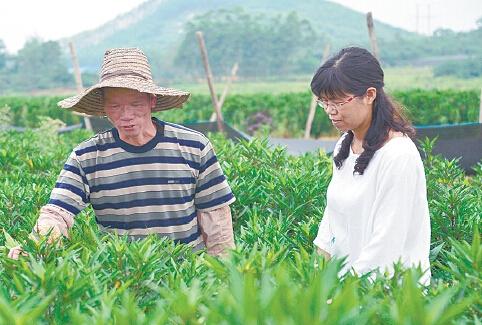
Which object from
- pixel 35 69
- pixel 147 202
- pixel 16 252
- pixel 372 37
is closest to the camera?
pixel 16 252

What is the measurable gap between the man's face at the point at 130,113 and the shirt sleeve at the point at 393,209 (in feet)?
3.49

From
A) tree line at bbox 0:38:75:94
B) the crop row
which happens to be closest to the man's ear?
the crop row

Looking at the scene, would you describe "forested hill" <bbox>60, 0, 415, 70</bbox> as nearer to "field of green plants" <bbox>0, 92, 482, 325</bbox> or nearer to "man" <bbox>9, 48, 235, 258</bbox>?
"field of green plants" <bbox>0, 92, 482, 325</bbox>

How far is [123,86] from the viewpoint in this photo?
2.52m

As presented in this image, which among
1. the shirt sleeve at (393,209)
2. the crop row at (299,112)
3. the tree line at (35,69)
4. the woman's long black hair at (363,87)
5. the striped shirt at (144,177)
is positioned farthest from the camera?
the tree line at (35,69)

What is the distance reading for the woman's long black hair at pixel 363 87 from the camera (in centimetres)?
233

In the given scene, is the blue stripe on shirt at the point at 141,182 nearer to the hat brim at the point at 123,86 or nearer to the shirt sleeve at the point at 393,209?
the hat brim at the point at 123,86

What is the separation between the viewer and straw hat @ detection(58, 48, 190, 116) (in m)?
2.59

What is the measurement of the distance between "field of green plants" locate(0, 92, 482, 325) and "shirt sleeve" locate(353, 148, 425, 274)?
23 centimetres

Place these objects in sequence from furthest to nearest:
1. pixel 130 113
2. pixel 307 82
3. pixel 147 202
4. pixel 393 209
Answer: pixel 307 82 < pixel 147 202 < pixel 130 113 < pixel 393 209

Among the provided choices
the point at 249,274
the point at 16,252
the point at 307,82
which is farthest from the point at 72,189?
the point at 307,82

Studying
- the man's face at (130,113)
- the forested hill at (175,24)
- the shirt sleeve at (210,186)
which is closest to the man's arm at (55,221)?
the man's face at (130,113)

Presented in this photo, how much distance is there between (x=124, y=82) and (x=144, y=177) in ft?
1.44

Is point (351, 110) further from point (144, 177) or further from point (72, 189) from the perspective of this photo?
point (72, 189)
